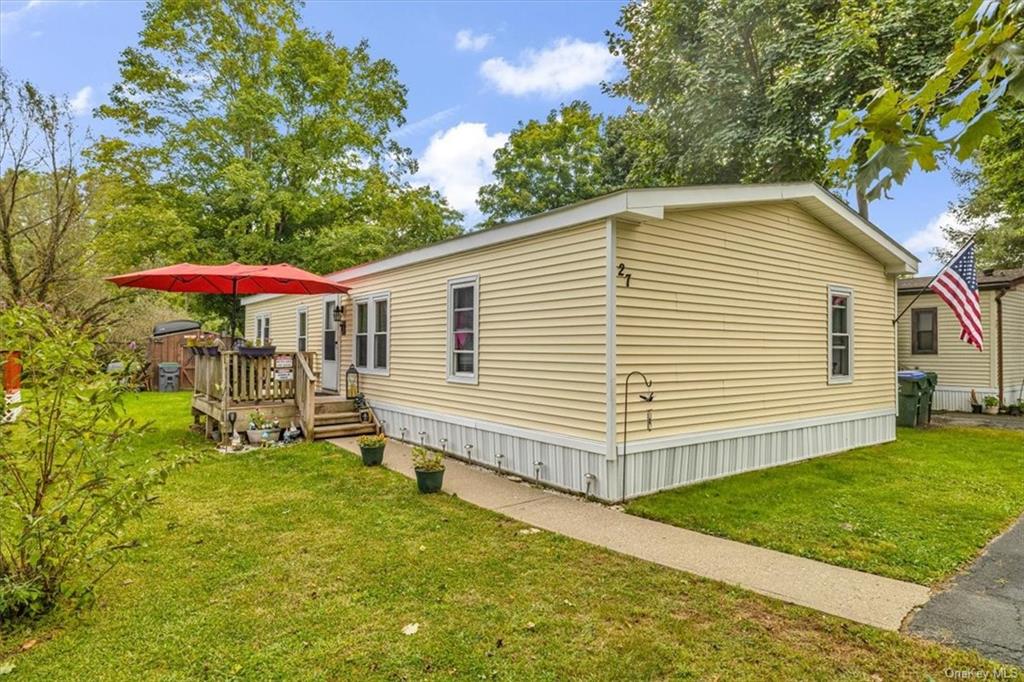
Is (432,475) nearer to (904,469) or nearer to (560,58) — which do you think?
(904,469)

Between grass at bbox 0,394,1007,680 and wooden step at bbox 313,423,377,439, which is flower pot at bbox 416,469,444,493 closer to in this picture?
grass at bbox 0,394,1007,680

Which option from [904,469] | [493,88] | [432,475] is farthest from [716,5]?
[432,475]

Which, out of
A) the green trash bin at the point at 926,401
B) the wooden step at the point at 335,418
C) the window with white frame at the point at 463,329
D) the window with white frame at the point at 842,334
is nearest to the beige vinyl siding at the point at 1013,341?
the green trash bin at the point at 926,401

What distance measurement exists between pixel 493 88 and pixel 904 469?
20043 mm

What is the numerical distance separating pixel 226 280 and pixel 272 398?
2116 millimetres

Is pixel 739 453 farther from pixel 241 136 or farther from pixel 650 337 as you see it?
pixel 241 136

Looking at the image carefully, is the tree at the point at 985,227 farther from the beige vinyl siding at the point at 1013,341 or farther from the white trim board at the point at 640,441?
the white trim board at the point at 640,441

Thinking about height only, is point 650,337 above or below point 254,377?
above

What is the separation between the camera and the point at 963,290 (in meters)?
8.61

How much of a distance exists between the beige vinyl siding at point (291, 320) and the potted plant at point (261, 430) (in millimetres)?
2116

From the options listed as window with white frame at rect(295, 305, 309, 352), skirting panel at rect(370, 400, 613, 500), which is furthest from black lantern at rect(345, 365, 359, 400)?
window with white frame at rect(295, 305, 309, 352)

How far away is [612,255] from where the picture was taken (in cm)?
557

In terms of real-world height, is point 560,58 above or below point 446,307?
above

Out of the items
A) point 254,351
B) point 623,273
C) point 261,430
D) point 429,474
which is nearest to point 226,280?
point 254,351
